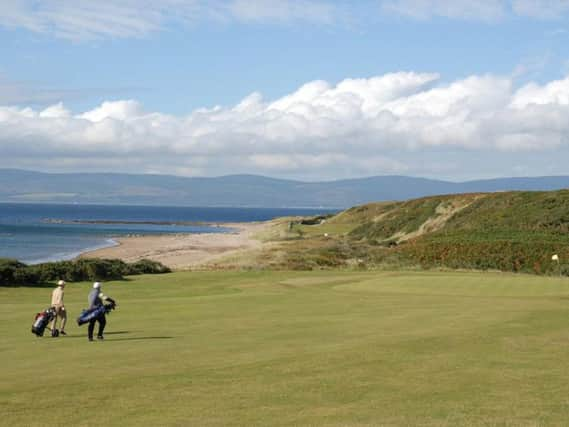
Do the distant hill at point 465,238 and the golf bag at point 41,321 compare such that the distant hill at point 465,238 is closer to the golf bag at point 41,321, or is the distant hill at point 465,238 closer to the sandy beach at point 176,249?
the sandy beach at point 176,249

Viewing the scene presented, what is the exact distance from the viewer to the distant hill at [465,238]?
201 feet

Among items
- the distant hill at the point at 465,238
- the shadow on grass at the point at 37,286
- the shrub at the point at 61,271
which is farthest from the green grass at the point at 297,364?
the distant hill at the point at 465,238

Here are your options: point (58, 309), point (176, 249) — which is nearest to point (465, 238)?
point (176, 249)

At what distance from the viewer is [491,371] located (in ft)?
54.8

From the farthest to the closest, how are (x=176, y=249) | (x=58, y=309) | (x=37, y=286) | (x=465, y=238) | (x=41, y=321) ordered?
(x=176, y=249) < (x=465, y=238) < (x=37, y=286) < (x=58, y=309) < (x=41, y=321)

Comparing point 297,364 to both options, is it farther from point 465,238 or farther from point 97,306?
point 465,238

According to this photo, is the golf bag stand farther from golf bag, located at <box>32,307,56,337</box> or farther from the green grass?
the green grass

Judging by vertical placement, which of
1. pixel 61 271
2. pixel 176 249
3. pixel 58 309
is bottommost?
pixel 176 249

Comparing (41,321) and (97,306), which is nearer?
(97,306)

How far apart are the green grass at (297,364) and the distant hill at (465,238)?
30.2 m

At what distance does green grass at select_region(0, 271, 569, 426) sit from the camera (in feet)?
43.9

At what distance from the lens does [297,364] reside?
17.5 m

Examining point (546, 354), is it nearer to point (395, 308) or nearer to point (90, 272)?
point (395, 308)

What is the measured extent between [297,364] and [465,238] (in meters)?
57.5
